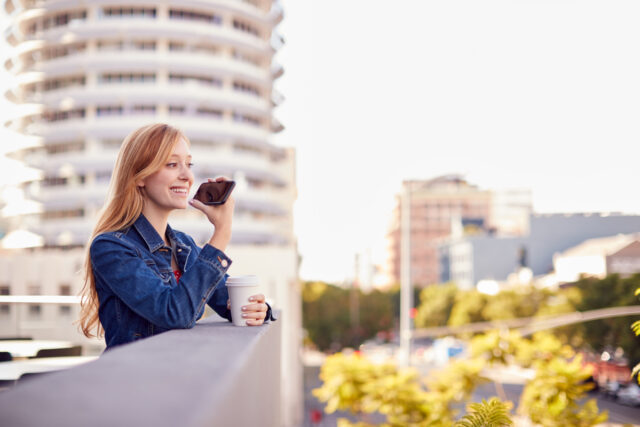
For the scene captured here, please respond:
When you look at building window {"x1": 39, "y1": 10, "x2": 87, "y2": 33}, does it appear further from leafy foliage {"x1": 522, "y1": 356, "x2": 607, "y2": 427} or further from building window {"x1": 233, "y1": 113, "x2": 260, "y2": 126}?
leafy foliage {"x1": 522, "y1": 356, "x2": 607, "y2": 427}

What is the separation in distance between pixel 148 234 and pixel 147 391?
206cm

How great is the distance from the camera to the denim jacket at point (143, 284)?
2896 millimetres

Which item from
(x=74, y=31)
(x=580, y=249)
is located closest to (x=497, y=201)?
(x=580, y=249)

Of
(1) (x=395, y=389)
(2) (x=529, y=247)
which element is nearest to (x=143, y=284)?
(1) (x=395, y=389)

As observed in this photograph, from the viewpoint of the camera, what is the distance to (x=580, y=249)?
73.9 meters

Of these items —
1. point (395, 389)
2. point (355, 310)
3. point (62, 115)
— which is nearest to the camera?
point (395, 389)

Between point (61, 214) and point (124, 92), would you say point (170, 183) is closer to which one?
point (124, 92)

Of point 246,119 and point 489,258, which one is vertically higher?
point 246,119

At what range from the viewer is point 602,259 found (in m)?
66.2

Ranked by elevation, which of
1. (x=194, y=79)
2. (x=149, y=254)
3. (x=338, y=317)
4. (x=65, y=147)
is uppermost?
(x=194, y=79)

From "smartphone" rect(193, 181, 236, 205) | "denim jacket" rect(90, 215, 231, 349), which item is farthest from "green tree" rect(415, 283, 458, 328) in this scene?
Result: "denim jacket" rect(90, 215, 231, 349)

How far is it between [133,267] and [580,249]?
248ft

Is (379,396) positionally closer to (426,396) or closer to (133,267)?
(426,396)

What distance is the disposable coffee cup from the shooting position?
331 cm
